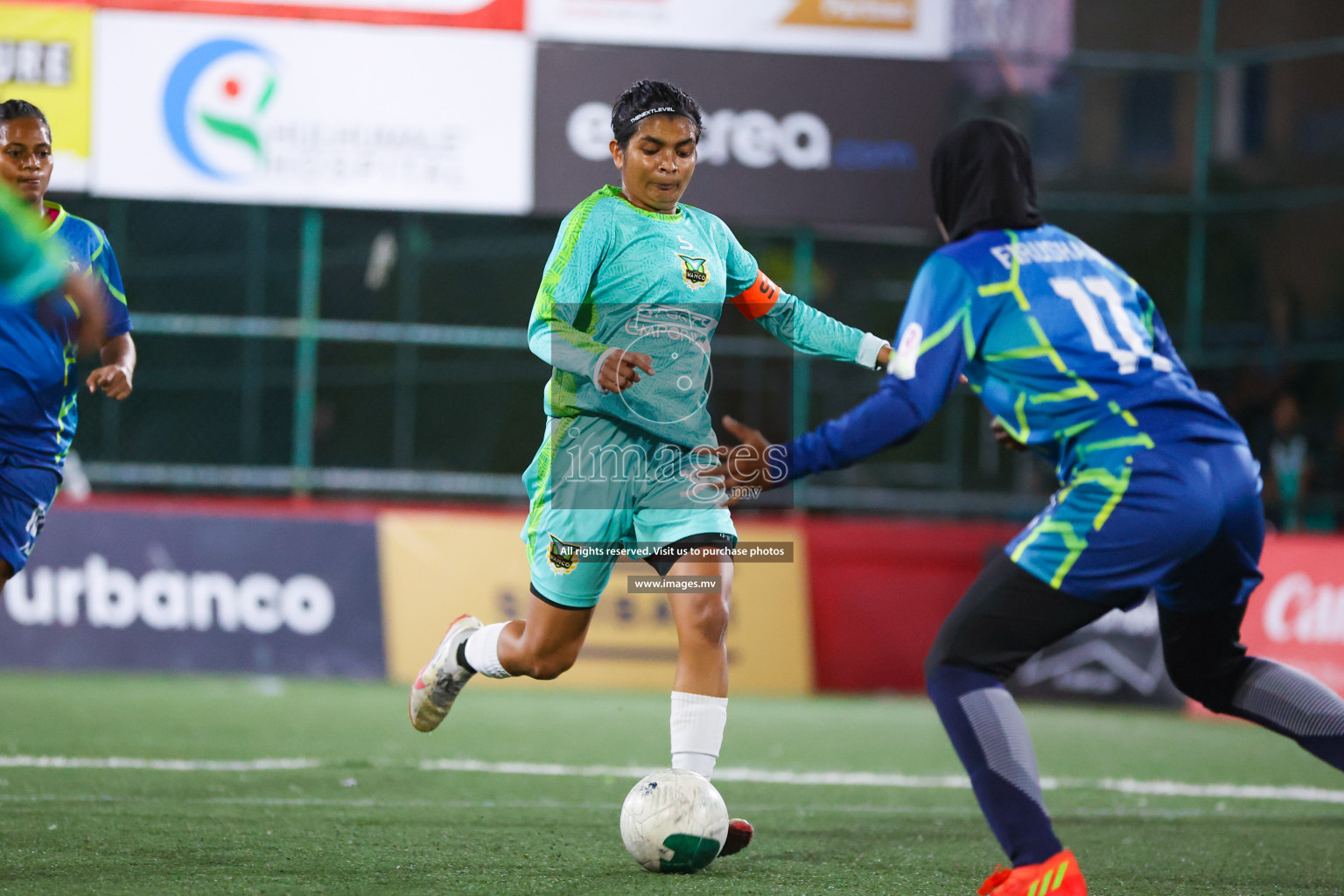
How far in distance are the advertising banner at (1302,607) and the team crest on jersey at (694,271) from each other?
22.1ft

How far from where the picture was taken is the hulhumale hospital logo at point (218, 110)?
12.0m

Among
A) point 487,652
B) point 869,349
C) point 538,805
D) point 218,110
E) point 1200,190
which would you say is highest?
point 218,110

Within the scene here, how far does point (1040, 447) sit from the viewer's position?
155 inches

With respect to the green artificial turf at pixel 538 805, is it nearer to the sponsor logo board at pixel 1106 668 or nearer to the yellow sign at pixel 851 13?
the sponsor logo board at pixel 1106 668

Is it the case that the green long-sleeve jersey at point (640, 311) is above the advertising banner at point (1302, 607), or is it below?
above

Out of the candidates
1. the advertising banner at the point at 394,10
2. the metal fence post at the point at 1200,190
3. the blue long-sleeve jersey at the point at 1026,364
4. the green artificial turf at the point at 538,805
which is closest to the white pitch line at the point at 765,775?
the green artificial turf at the point at 538,805

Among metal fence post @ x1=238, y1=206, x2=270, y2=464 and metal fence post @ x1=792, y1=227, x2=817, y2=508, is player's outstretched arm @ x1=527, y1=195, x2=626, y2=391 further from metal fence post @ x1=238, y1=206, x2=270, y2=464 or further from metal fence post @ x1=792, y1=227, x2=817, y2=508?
metal fence post @ x1=238, y1=206, x2=270, y2=464

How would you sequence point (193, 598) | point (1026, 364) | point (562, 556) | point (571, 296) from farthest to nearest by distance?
1. point (193, 598)
2. point (562, 556)
3. point (571, 296)
4. point (1026, 364)

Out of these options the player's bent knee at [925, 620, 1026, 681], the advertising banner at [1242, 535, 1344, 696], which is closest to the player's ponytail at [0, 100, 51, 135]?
the player's bent knee at [925, 620, 1026, 681]

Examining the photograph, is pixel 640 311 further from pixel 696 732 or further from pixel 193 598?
pixel 193 598

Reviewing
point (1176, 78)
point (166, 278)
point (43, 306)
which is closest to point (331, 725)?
point (43, 306)

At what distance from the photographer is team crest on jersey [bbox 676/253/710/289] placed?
4902mm

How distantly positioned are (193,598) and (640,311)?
687 cm

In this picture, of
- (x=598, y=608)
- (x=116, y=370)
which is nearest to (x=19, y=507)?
(x=116, y=370)
